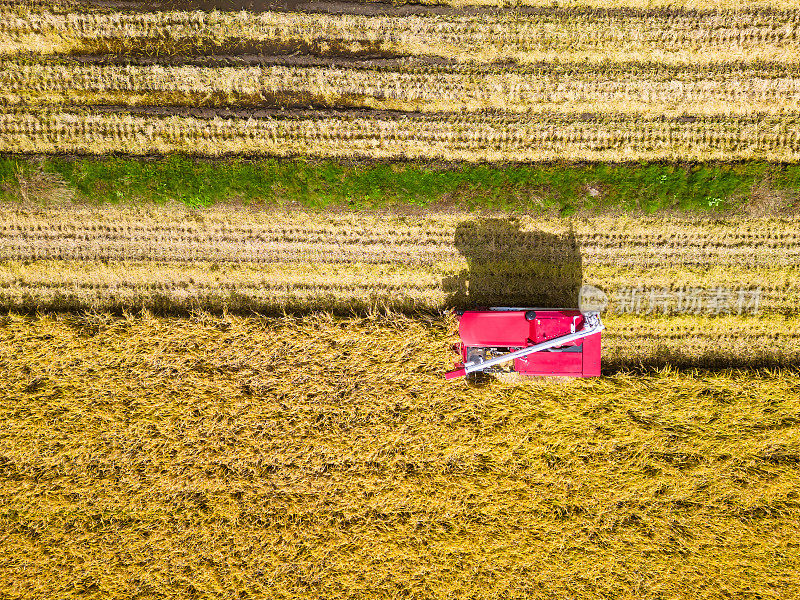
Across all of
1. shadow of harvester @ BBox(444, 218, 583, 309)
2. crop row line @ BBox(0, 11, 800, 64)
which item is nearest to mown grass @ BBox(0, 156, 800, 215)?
shadow of harvester @ BBox(444, 218, 583, 309)

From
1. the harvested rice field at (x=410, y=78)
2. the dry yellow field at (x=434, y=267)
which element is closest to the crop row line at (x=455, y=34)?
the harvested rice field at (x=410, y=78)

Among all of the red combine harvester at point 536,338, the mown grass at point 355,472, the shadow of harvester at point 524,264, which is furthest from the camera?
the shadow of harvester at point 524,264

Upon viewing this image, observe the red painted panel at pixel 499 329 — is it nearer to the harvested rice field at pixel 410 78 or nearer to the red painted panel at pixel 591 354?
the red painted panel at pixel 591 354

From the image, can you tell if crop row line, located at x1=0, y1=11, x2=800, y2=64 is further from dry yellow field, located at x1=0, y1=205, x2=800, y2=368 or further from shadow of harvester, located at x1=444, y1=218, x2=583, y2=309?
shadow of harvester, located at x1=444, y1=218, x2=583, y2=309

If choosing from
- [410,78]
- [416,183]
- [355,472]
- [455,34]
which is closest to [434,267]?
[416,183]

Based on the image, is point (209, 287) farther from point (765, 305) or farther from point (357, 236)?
point (765, 305)

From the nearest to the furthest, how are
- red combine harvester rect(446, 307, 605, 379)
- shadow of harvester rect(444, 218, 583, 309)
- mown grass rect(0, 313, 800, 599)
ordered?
red combine harvester rect(446, 307, 605, 379)
mown grass rect(0, 313, 800, 599)
shadow of harvester rect(444, 218, 583, 309)

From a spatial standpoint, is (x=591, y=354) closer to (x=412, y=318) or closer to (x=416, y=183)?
(x=412, y=318)
